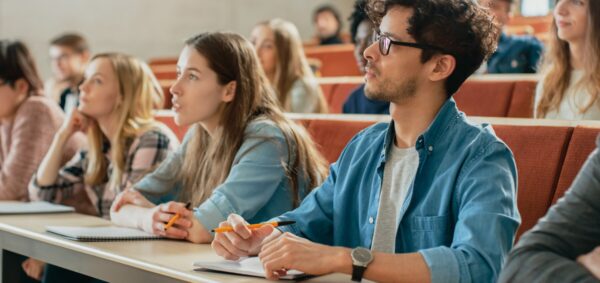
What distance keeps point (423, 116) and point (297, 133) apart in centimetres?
63

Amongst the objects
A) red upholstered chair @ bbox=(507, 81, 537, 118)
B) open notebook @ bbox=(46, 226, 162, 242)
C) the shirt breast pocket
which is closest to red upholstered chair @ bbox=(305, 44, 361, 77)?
red upholstered chair @ bbox=(507, 81, 537, 118)

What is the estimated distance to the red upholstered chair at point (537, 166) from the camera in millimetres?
1955

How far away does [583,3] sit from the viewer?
2873 mm

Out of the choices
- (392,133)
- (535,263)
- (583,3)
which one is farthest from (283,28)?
(535,263)

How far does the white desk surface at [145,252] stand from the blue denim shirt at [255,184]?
0.14 metres

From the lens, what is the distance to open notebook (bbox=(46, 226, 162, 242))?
2051 mm

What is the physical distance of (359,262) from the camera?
1520mm

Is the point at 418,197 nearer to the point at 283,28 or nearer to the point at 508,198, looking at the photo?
the point at 508,198

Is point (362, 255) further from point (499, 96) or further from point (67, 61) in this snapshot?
point (67, 61)

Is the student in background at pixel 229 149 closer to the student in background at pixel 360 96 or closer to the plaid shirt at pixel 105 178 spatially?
the plaid shirt at pixel 105 178

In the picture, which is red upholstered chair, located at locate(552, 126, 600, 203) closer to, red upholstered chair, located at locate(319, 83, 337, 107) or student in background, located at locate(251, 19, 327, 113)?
student in background, located at locate(251, 19, 327, 113)

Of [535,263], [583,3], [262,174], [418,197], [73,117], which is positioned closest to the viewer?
[535,263]

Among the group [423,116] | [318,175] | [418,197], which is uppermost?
[423,116]

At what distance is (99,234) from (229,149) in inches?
17.3
